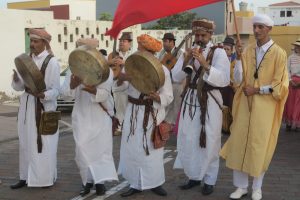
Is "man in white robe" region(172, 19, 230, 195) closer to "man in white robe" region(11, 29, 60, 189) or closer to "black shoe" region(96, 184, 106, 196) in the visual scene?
"black shoe" region(96, 184, 106, 196)

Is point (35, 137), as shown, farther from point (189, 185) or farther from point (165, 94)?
point (189, 185)

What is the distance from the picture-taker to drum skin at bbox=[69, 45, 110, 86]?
555 centimetres

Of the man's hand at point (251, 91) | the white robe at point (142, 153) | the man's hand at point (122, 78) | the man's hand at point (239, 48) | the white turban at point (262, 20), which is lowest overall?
the white robe at point (142, 153)

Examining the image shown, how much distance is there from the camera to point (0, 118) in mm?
12977

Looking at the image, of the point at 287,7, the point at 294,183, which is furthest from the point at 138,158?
the point at 287,7

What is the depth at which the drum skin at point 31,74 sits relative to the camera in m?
5.88

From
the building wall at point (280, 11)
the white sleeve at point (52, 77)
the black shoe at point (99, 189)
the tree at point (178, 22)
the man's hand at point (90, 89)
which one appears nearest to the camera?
the man's hand at point (90, 89)

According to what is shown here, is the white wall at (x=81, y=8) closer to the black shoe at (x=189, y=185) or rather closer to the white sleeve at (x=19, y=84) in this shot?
the white sleeve at (x=19, y=84)

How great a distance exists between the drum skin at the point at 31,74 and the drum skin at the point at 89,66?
48 centimetres

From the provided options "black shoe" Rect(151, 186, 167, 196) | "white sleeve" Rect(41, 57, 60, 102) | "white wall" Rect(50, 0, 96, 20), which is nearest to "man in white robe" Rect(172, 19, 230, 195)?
"black shoe" Rect(151, 186, 167, 196)

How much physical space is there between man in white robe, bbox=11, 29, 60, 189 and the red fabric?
6.02m

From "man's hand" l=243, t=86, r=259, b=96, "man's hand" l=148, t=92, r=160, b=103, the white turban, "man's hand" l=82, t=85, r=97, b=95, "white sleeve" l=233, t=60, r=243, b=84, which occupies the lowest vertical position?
"man's hand" l=148, t=92, r=160, b=103

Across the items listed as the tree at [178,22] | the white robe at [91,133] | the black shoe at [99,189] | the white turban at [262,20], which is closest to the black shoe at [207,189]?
the white robe at [91,133]

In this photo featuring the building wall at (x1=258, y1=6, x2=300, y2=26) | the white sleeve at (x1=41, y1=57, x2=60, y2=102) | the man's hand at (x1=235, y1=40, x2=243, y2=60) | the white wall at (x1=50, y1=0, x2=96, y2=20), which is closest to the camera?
the man's hand at (x1=235, y1=40, x2=243, y2=60)
